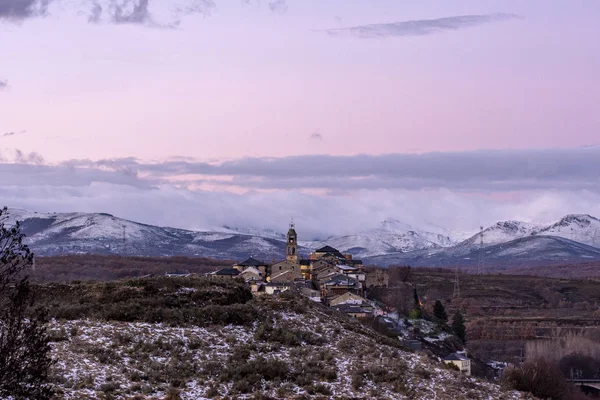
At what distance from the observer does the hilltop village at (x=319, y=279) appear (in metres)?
90.0

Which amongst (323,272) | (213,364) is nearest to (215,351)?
(213,364)

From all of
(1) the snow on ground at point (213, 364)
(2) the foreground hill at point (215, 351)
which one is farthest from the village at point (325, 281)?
(1) the snow on ground at point (213, 364)

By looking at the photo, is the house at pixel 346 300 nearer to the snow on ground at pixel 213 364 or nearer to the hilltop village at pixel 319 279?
the hilltop village at pixel 319 279

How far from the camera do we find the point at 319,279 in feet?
358

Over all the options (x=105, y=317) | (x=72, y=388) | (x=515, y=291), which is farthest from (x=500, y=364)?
(x=515, y=291)

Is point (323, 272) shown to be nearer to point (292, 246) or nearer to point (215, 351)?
point (292, 246)

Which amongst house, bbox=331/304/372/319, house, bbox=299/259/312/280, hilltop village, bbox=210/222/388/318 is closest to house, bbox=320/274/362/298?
hilltop village, bbox=210/222/388/318

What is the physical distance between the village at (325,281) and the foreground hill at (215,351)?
38929 millimetres

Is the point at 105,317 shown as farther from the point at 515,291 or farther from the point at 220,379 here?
the point at 515,291

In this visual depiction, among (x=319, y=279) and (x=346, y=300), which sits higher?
(x=346, y=300)

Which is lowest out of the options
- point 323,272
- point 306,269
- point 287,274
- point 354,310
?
point 323,272

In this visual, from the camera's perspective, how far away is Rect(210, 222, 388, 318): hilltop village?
295ft

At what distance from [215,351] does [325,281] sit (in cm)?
7238

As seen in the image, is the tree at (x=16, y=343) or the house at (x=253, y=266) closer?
the tree at (x=16, y=343)
